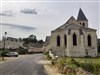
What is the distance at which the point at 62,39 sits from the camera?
202 ft

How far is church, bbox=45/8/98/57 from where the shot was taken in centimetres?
5823

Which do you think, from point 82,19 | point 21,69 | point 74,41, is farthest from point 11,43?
point 21,69

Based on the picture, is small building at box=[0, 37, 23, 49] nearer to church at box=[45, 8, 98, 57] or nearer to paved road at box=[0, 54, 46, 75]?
church at box=[45, 8, 98, 57]

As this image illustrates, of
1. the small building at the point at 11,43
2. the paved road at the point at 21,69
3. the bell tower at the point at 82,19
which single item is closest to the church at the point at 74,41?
the bell tower at the point at 82,19

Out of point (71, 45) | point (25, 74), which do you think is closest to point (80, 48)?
point (71, 45)

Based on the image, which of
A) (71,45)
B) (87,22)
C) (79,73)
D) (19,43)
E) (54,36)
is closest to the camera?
(79,73)

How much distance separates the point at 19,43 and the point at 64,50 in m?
89.9

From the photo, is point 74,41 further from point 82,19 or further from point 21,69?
point 21,69

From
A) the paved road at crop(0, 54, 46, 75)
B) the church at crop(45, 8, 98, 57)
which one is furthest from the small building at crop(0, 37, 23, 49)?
the paved road at crop(0, 54, 46, 75)

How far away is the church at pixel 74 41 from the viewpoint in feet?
191

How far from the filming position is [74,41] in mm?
59250

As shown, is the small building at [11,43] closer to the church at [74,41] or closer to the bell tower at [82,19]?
the bell tower at [82,19]

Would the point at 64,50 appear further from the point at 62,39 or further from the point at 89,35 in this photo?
the point at 89,35

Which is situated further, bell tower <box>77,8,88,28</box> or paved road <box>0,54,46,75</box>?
bell tower <box>77,8,88,28</box>
